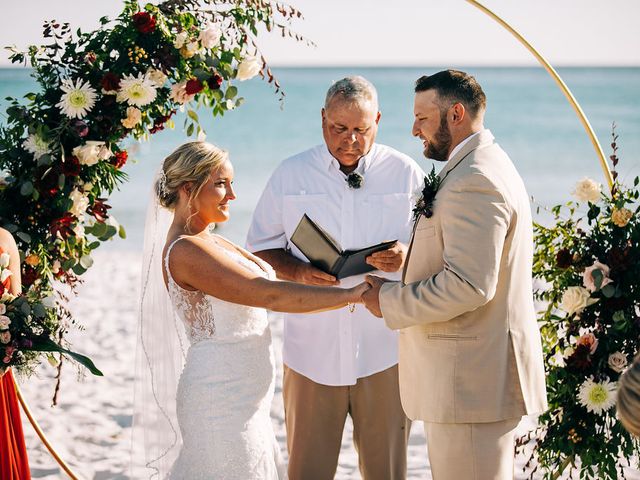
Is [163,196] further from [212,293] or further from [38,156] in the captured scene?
[38,156]

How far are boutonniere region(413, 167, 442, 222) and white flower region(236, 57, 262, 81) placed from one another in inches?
55.2

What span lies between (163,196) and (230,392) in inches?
35.6

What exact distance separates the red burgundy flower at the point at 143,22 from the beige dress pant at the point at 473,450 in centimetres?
235

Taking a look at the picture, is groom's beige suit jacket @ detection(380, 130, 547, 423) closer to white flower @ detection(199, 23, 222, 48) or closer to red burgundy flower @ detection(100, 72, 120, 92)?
white flower @ detection(199, 23, 222, 48)

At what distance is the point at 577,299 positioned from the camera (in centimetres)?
441

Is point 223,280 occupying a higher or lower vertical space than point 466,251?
lower

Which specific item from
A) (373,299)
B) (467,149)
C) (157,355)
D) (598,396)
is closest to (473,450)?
(373,299)

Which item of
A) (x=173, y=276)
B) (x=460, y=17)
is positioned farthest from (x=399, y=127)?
(x=173, y=276)

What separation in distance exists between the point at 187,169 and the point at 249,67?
998 millimetres

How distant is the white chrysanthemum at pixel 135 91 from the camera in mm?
4502

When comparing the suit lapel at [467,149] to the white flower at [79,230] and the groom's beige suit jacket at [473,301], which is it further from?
the white flower at [79,230]

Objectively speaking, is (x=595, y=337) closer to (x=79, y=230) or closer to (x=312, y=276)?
(x=312, y=276)

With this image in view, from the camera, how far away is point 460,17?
31031 millimetres

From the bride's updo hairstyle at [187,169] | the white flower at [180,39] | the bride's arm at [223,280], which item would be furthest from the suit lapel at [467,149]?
the white flower at [180,39]
